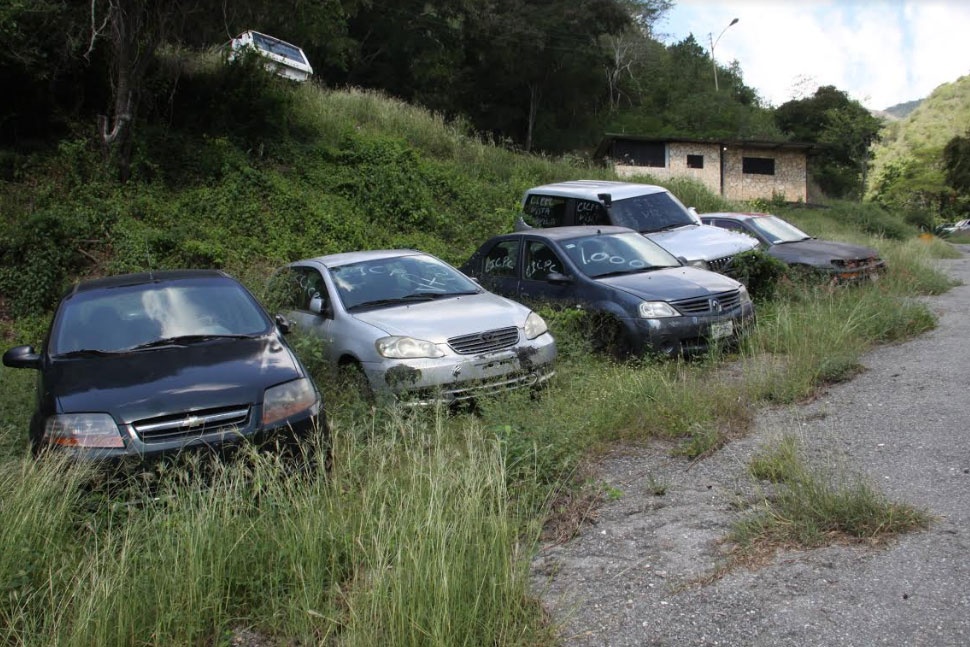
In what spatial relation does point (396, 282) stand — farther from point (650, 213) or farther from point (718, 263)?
point (650, 213)

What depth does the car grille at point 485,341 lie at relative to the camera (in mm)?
7336

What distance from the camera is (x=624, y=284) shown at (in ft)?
30.4

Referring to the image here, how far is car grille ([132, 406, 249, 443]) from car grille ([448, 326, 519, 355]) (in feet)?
8.03

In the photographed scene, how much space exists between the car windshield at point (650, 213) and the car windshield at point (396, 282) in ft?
15.5

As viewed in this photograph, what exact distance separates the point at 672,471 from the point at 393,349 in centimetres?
270

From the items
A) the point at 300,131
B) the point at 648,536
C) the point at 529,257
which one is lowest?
the point at 648,536

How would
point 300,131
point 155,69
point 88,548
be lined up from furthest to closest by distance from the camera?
point 300,131 < point 155,69 < point 88,548

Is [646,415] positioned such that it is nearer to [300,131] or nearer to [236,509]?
[236,509]

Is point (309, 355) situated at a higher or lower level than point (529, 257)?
lower

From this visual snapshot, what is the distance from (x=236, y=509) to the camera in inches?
172

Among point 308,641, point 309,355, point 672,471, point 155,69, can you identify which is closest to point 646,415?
point 672,471

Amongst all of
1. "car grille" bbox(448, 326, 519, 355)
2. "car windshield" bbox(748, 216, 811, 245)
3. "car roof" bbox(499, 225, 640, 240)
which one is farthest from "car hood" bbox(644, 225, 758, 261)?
"car grille" bbox(448, 326, 519, 355)

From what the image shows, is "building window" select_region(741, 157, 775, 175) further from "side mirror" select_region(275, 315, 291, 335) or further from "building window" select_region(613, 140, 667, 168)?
"side mirror" select_region(275, 315, 291, 335)

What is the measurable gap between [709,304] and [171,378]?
5683 millimetres
